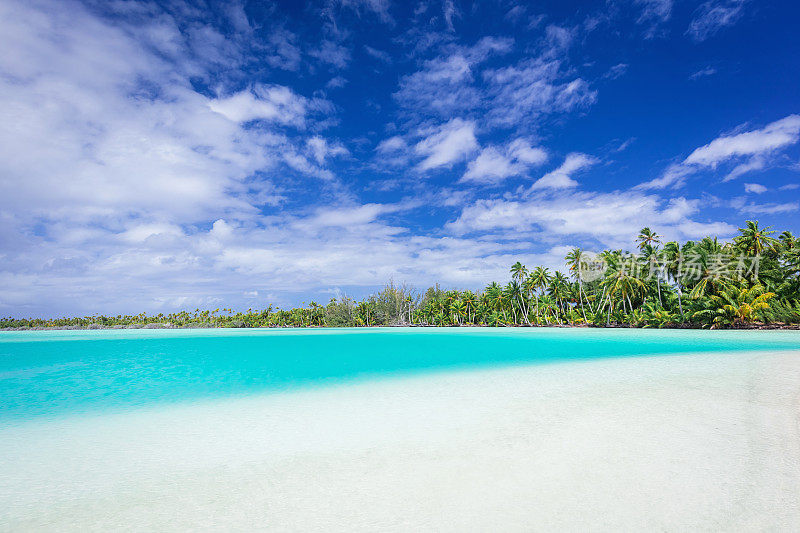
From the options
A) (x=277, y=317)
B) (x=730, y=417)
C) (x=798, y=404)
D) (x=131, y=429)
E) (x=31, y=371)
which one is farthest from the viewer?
(x=277, y=317)

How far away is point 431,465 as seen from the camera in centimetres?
401

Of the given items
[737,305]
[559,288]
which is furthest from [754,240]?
[559,288]

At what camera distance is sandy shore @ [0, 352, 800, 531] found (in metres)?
2.97

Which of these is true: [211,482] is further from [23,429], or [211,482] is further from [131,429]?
[23,429]

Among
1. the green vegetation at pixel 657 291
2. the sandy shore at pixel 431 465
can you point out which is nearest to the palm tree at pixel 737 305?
the green vegetation at pixel 657 291

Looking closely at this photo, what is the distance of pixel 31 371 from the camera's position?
15750 mm

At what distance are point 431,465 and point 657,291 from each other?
160 ft

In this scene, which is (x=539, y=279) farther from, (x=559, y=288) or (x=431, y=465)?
(x=431, y=465)

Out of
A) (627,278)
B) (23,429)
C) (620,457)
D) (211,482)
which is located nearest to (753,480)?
(620,457)

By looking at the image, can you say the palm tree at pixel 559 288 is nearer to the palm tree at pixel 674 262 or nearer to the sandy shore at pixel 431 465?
the palm tree at pixel 674 262

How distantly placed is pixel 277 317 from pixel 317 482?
109968 mm

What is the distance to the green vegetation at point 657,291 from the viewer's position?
108ft

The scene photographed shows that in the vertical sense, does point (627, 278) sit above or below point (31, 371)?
above

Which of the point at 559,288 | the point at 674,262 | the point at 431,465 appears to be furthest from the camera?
the point at 559,288
